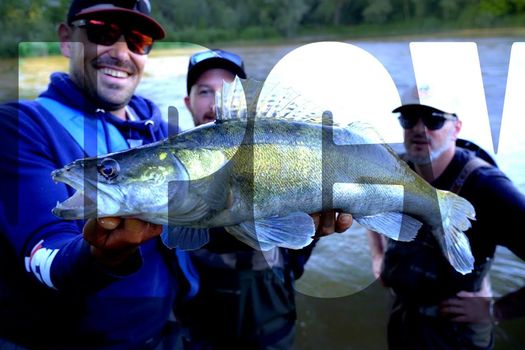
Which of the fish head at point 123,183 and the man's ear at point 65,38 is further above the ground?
the man's ear at point 65,38

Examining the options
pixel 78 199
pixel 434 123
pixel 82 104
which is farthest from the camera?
pixel 434 123

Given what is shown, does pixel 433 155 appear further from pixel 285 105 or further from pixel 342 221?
pixel 285 105

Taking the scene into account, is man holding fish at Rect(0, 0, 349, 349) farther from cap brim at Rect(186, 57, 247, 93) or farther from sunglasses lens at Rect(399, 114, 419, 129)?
sunglasses lens at Rect(399, 114, 419, 129)

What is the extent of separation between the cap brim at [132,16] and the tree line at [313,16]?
1818 cm

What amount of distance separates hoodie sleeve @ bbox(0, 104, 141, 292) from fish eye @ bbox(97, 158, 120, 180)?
35 cm

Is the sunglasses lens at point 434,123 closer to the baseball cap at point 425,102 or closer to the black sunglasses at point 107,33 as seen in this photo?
the baseball cap at point 425,102

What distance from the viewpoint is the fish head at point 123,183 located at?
1.59 meters

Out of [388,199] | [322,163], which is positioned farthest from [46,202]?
[388,199]

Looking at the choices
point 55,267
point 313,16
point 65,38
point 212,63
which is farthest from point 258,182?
point 313,16

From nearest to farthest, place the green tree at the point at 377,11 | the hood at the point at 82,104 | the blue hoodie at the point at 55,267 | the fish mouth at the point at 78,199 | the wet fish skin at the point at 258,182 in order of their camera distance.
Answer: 1. the fish mouth at the point at 78,199
2. the wet fish skin at the point at 258,182
3. the blue hoodie at the point at 55,267
4. the hood at the point at 82,104
5. the green tree at the point at 377,11

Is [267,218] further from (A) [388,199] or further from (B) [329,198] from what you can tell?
(A) [388,199]

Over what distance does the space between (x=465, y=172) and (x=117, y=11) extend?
2175mm

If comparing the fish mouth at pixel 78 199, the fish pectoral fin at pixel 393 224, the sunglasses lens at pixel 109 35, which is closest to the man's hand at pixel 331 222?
the fish pectoral fin at pixel 393 224

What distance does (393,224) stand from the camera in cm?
217
